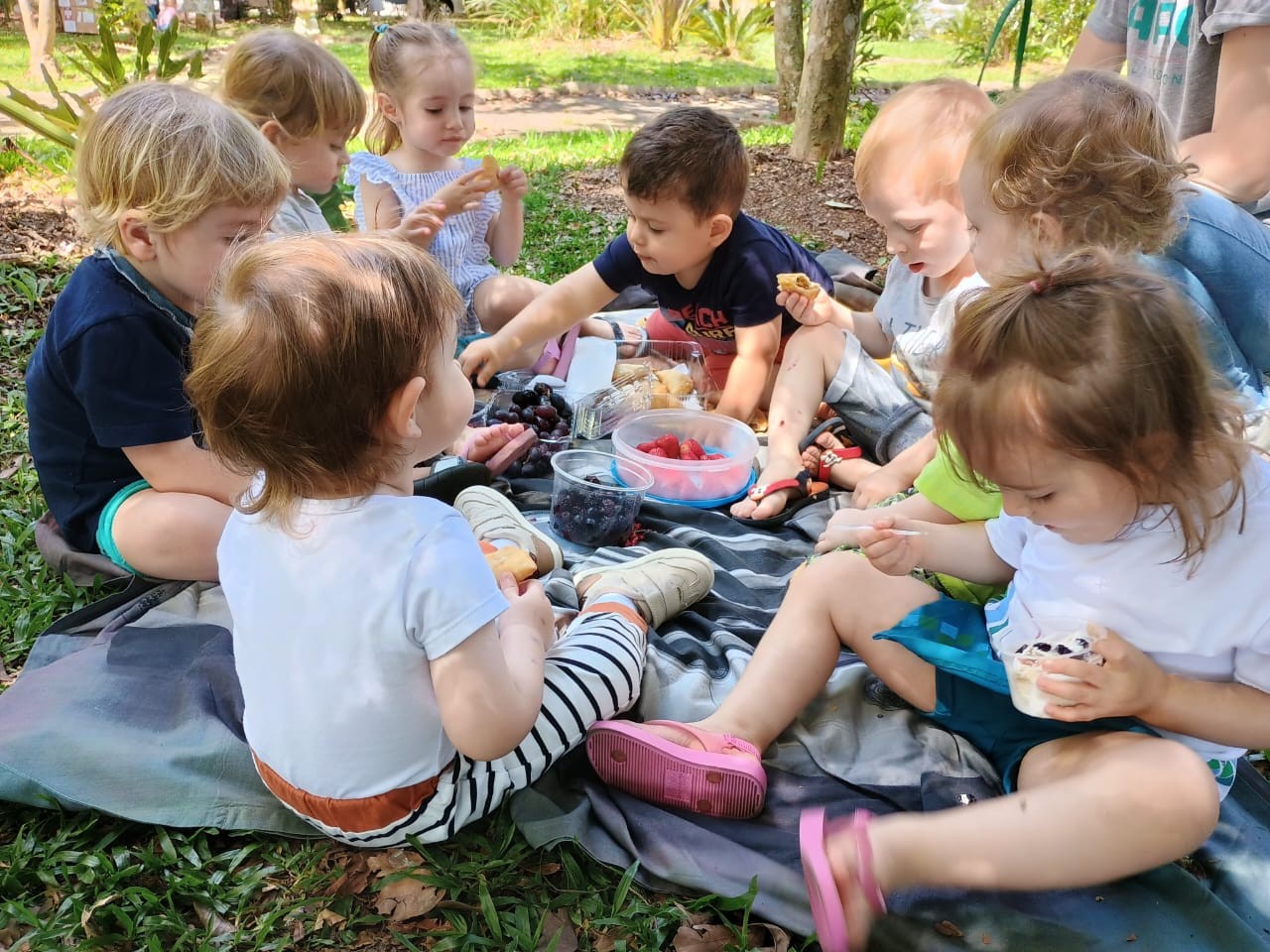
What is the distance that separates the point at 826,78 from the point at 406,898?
569cm

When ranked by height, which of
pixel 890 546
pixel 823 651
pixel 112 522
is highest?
pixel 890 546

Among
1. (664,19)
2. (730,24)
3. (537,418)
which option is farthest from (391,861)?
(664,19)

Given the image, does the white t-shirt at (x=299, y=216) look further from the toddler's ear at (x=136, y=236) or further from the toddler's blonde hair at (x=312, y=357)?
the toddler's blonde hair at (x=312, y=357)

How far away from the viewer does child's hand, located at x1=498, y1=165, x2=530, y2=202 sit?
382 cm

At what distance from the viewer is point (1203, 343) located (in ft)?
4.80

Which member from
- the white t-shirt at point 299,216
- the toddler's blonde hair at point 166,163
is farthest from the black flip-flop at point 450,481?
the white t-shirt at point 299,216

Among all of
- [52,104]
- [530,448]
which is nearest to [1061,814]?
[530,448]

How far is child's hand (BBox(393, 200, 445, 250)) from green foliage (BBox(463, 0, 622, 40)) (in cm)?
1390

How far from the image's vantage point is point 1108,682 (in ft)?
4.91

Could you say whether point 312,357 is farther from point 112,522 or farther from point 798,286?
point 798,286

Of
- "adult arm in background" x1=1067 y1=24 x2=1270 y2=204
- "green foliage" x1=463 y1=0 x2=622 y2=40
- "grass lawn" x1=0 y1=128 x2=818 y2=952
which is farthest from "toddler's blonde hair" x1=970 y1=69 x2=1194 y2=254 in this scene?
"green foliage" x1=463 y1=0 x2=622 y2=40

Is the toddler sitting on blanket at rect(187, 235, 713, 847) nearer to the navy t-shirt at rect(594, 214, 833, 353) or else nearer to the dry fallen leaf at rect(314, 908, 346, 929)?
the dry fallen leaf at rect(314, 908, 346, 929)

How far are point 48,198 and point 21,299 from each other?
152 cm

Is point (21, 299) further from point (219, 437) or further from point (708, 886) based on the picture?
point (708, 886)
